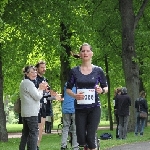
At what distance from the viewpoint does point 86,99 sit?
7.74 meters

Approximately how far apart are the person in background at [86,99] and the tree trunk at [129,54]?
15.8 metres

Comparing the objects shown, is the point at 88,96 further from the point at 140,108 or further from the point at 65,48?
Answer: the point at 65,48

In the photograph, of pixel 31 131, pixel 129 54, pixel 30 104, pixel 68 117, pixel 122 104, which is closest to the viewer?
pixel 30 104

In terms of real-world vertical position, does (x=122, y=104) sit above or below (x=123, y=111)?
above

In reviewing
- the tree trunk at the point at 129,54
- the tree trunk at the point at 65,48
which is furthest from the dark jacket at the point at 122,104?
the tree trunk at the point at 65,48

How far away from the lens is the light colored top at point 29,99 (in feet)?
32.1

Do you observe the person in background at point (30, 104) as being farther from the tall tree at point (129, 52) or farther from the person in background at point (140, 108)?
the tall tree at point (129, 52)

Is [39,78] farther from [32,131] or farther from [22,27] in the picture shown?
[22,27]

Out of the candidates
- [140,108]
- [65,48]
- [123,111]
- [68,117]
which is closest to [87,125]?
[68,117]

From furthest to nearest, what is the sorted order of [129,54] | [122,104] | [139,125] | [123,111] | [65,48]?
[65,48] < [129,54] < [139,125] < [122,104] < [123,111]

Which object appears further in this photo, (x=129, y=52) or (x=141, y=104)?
(x=129, y=52)

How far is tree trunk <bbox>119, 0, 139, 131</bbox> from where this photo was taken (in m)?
23.7

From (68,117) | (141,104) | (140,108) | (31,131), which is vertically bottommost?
(31,131)

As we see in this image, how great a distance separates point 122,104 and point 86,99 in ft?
37.2
